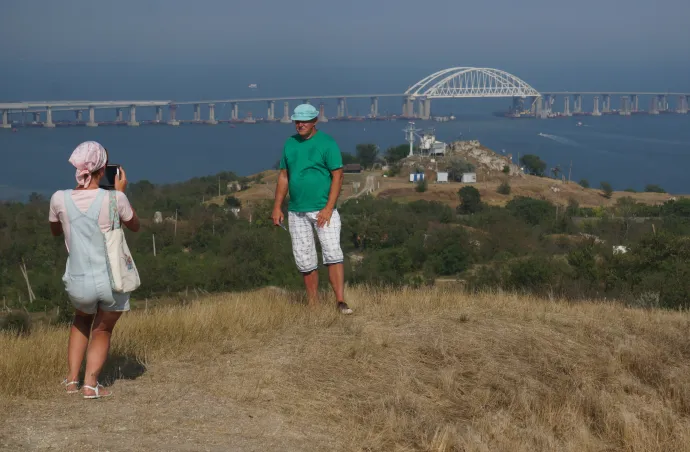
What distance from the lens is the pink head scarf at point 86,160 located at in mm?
4141

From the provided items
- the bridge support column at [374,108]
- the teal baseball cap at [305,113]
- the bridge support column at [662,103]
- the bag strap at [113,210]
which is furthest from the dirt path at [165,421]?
the bridge support column at [662,103]

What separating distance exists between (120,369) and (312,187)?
178 cm

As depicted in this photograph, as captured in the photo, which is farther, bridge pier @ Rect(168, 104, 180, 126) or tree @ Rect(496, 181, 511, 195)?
bridge pier @ Rect(168, 104, 180, 126)

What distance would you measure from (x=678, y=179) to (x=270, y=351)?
87465 mm

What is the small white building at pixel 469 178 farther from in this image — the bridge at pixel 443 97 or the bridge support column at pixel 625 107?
the bridge support column at pixel 625 107

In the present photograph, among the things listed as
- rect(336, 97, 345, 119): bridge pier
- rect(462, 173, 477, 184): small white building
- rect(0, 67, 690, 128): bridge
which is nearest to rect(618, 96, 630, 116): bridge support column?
rect(0, 67, 690, 128): bridge

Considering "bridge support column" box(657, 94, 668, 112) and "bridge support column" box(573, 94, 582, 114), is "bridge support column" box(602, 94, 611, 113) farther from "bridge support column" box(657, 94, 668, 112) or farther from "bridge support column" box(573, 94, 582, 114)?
"bridge support column" box(657, 94, 668, 112)

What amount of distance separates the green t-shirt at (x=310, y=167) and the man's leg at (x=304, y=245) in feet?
0.27

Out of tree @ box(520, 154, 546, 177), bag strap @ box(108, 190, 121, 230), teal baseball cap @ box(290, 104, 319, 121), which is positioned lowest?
tree @ box(520, 154, 546, 177)

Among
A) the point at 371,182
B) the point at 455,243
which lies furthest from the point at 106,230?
the point at 371,182

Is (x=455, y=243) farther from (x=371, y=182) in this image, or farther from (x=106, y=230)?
(x=371, y=182)

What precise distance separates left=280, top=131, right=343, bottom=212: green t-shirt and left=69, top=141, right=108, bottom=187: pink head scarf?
1925mm

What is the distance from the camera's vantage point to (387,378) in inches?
189

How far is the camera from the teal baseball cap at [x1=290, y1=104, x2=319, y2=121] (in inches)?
228
